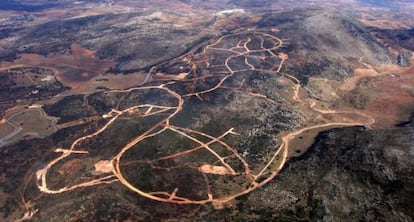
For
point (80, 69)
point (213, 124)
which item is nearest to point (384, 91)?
point (213, 124)

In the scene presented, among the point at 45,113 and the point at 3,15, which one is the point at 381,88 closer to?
the point at 45,113

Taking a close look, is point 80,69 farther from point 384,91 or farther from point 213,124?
point 384,91

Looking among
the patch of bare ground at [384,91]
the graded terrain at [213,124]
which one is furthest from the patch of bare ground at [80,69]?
the patch of bare ground at [384,91]

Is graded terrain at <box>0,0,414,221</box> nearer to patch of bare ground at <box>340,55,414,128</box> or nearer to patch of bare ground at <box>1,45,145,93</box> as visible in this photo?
patch of bare ground at <box>340,55,414,128</box>

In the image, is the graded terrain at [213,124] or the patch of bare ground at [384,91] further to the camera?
the patch of bare ground at [384,91]

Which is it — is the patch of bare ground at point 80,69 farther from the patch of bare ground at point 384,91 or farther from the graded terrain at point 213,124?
the patch of bare ground at point 384,91

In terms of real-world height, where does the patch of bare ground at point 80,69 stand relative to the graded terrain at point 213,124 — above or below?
below

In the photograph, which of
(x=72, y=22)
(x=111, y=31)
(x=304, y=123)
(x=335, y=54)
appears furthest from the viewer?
(x=72, y=22)

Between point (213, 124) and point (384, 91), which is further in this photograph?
point (384, 91)

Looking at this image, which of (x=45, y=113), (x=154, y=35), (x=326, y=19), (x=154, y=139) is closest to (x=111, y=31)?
(x=154, y=35)

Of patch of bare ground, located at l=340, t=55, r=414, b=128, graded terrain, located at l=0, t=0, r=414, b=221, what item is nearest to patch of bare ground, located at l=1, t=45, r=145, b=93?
graded terrain, located at l=0, t=0, r=414, b=221

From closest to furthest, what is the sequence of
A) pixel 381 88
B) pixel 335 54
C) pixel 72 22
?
pixel 381 88 < pixel 335 54 < pixel 72 22
